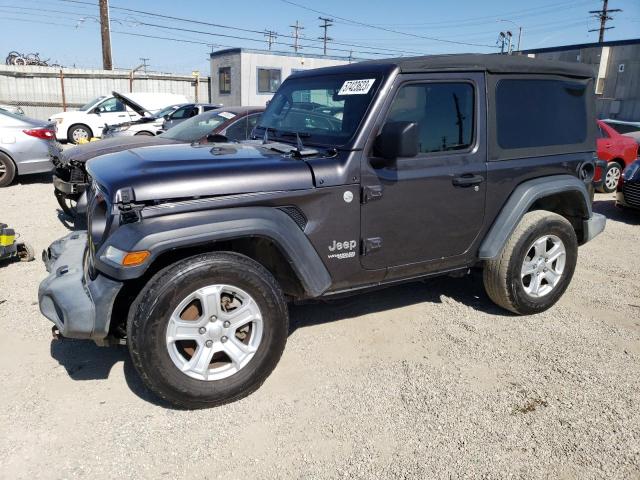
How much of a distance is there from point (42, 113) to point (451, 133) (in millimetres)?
23320

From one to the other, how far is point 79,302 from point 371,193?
1.83m

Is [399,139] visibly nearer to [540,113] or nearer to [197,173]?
[197,173]

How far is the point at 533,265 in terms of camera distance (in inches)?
168

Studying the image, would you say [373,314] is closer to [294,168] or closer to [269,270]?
[269,270]

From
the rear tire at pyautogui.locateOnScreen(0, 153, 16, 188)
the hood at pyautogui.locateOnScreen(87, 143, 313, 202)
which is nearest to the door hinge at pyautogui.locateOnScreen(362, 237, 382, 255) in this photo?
the hood at pyautogui.locateOnScreen(87, 143, 313, 202)

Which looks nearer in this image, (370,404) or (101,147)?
(370,404)

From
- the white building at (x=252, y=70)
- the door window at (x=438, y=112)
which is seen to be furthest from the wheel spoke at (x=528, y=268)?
the white building at (x=252, y=70)

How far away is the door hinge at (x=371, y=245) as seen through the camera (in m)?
3.39

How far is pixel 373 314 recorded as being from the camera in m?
4.36

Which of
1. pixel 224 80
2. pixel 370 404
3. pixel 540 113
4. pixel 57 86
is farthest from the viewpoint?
pixel 224 80

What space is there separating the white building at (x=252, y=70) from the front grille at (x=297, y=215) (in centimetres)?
2095

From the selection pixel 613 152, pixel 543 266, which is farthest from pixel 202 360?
pixel 613 152

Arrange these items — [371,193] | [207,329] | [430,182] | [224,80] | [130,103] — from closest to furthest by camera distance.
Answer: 1. [207,329]
2. [371,193]
3. [430,182]
4. [130,103]
5. [224,80]

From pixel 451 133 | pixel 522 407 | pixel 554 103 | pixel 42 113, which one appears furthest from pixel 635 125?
pixel 42 113
